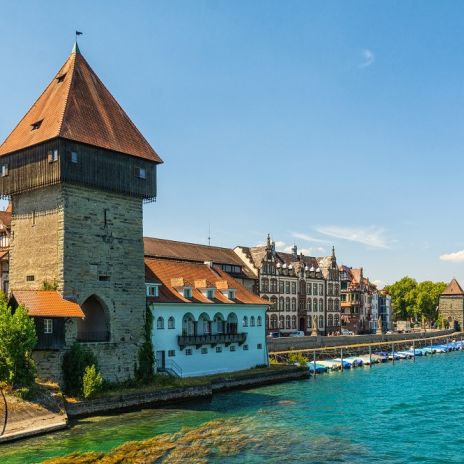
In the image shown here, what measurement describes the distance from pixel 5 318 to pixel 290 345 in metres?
46.3

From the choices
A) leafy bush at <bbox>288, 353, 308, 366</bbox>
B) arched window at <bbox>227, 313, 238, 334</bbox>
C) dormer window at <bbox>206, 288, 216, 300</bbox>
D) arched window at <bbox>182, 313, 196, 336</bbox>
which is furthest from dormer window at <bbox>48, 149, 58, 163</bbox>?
leafy bush at <bbox>288, 353, 308, 366</bbox>

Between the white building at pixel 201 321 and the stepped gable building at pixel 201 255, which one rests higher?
the stepped gable building at pixel 201 255

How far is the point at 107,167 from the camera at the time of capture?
44.5 metres

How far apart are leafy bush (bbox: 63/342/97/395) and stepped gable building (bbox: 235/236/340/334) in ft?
154

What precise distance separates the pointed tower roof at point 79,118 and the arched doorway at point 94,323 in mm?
11622

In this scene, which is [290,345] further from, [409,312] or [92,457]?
[409,312]

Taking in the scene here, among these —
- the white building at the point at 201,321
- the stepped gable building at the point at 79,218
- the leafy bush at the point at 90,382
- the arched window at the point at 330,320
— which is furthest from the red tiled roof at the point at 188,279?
the arched window at the point at 330,320

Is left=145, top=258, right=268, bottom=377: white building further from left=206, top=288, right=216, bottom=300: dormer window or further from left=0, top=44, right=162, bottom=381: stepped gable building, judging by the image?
left=0, top=44, right=162, bottom=381: stepped gable building

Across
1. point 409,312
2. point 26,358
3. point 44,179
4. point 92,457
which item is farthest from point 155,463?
point 409,312

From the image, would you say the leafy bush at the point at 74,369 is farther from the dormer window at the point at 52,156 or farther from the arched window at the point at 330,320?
the arched window at the point at 330,320

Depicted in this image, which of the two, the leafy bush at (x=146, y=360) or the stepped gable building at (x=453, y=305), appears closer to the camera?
the leafy bush at (x=146, y=360)

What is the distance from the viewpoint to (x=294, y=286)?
94.0 metres

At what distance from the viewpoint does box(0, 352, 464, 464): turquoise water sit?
1161 inches

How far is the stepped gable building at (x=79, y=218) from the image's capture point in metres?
40.8
